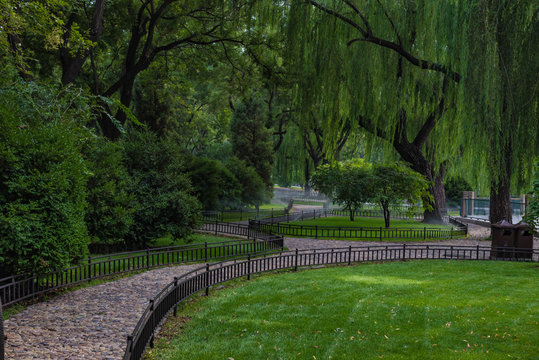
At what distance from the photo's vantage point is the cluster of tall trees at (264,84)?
10.9m

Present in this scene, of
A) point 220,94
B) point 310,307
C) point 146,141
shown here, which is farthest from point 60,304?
point 220,94

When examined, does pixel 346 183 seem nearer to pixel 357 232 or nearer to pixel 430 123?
pixel 357 232

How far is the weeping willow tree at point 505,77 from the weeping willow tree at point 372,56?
3274 millimetres

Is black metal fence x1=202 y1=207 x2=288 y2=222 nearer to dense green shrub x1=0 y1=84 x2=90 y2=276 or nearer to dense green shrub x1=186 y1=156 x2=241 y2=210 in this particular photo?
dense green shrub x1=186 y1=156 x2=241 y2=210

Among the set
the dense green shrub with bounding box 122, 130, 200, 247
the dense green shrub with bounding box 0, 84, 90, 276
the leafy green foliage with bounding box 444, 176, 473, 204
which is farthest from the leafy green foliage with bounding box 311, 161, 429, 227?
the leafy green foliage with bounding box 444, 176, 473, 204

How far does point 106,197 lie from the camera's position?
14.3 metres

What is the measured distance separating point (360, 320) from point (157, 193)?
11616 mm

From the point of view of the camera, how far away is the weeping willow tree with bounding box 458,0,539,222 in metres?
11.0

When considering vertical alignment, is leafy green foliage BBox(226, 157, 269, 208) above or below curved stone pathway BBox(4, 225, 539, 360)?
above

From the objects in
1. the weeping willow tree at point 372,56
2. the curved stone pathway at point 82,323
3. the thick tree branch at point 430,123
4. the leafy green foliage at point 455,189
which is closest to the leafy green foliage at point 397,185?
the thick tree branch at point 430,123

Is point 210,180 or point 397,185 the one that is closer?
point 397,185

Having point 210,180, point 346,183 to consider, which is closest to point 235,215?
point 210,180

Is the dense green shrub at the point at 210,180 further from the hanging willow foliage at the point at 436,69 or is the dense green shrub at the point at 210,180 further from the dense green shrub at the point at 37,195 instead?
the dense green shrub at the point at 37,195

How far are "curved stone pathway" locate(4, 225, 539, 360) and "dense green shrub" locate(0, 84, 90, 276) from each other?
1052 millimetres
